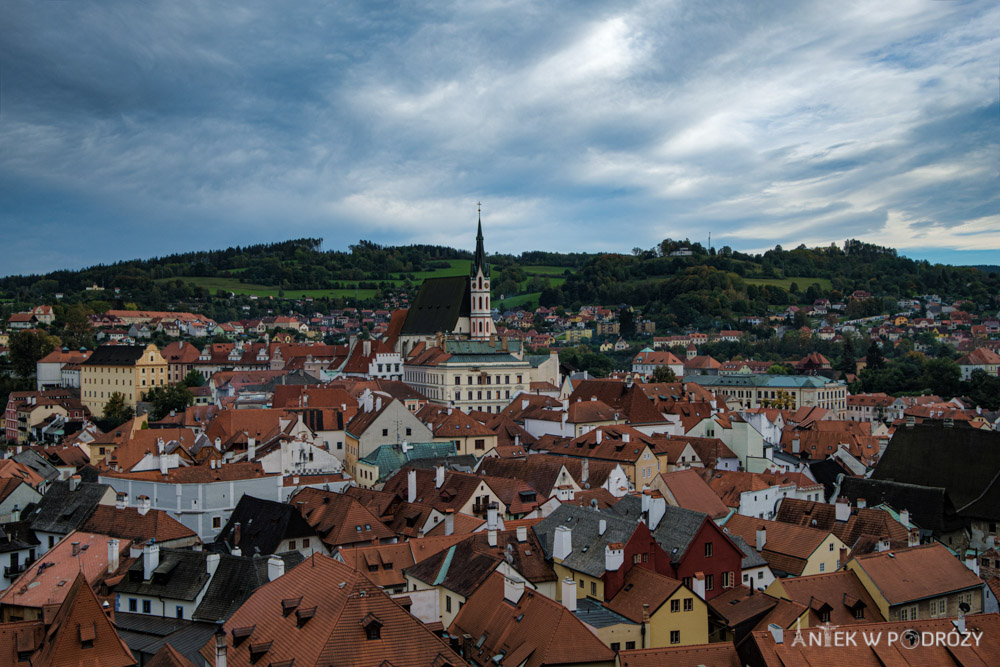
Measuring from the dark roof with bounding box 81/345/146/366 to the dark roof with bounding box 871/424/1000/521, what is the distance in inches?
3184

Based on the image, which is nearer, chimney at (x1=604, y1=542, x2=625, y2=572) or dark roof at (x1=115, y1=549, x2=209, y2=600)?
chimney at (x1=604, y1=542, x2=625, y2=572)

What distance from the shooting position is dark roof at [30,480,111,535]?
42.3 metres

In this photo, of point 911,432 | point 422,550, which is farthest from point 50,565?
point 911,432

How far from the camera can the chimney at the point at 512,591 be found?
27.5 m

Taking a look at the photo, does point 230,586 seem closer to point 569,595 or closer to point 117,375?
point 569,595

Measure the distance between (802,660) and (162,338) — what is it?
143061 mm

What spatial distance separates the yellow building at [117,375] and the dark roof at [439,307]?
30.6 m

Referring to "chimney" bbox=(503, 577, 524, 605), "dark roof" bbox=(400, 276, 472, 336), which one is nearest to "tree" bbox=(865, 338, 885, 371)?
"dark roof" bbox=(400, 276, 472, 336)

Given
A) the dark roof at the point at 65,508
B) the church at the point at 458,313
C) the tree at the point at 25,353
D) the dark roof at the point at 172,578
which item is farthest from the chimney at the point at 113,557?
the tree at the point at 25,353

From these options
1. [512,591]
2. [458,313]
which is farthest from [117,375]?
[512,591]

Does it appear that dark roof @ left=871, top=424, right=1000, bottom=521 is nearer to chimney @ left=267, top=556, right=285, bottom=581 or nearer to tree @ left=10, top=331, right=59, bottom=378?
chimney @ left=267, top=556, right=285, bottom=581

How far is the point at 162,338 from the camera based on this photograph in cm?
15038

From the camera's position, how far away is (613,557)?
30328mm

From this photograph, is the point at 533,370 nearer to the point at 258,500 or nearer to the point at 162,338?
the point at 258,500
